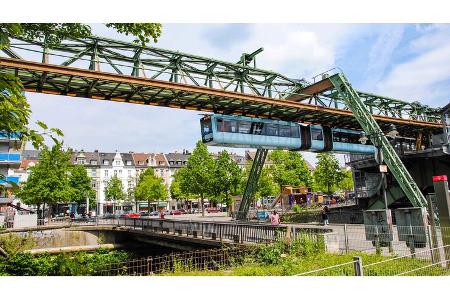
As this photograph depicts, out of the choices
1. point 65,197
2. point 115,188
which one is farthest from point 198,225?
point 115,188

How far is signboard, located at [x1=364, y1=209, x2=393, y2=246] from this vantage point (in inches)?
473

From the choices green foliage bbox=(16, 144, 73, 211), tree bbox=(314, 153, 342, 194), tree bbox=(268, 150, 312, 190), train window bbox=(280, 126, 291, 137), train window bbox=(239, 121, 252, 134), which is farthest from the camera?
tree bbox=(268, 150, 312, 190)

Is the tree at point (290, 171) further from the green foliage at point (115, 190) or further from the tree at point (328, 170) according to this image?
the green foliage at point (115, 190)

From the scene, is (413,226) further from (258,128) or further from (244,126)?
(258,128)

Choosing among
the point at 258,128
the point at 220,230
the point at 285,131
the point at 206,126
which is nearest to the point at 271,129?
the point at 258,128

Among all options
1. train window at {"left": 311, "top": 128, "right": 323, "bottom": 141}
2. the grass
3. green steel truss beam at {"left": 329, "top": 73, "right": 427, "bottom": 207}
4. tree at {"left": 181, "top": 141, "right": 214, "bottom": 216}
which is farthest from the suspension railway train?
tree at {"left": 181, "top": 141, "right": 214, "bottom": 216}

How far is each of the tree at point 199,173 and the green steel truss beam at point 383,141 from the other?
84.9 feet

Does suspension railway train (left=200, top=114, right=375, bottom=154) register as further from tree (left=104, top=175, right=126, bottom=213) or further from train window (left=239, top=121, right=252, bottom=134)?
tree (left=104, top=175, right=126, bottom=213)

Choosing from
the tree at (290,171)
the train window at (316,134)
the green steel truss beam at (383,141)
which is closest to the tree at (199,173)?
the tree at (290,171)

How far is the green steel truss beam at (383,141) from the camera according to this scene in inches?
818

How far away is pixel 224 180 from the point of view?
45906 millimetres

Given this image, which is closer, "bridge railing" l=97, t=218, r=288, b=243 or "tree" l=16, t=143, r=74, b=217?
"bridge railing" l=97, t=218, r=288, b=243

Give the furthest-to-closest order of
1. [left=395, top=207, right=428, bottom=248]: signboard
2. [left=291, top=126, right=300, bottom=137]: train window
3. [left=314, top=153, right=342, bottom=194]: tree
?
[left=314, top=153, right=342, bottom=194]: tree
[left=291, top=126, right=300, bottom=137]: train window
[left=395, top=207, right=428, bottom=248]: signboard

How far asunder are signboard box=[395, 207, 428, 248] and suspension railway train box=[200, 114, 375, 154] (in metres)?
10.2
